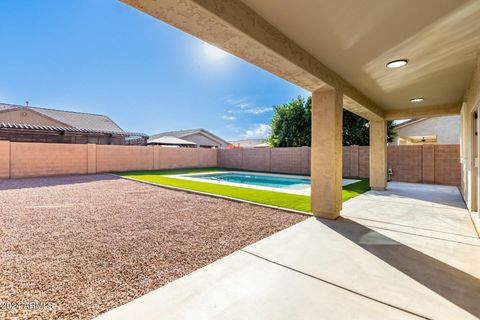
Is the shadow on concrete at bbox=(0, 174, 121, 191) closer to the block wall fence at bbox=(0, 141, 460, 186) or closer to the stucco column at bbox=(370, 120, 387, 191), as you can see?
the block wall fence at bbox=(0, 141, 460, 186)

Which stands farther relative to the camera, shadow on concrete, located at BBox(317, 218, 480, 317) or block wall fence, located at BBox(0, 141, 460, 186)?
block wall fence, located at BBox(0, 141, 460, 186)

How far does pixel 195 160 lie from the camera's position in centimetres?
1802

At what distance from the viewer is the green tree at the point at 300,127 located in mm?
14359

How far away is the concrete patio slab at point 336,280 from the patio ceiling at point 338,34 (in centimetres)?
255

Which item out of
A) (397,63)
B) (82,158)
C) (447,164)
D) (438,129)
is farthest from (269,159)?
(397,63)

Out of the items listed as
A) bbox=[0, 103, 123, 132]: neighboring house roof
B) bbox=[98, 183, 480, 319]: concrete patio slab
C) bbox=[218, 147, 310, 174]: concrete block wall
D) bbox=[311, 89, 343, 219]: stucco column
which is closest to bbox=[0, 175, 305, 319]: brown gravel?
bbox=[98, 183, 480, 319]: concrete patio slab

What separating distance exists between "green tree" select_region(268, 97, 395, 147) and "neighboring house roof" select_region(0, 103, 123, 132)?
1375 centimetres

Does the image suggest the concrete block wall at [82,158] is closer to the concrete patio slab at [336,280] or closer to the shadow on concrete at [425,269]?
the concrete patio slab at [336,280]

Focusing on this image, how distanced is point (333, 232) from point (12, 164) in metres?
14.2

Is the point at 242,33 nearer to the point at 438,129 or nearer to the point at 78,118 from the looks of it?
the point at 438,129

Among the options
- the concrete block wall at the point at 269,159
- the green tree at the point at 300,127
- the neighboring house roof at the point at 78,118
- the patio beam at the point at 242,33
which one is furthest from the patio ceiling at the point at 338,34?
the neighboring house roof at the point at 78,118

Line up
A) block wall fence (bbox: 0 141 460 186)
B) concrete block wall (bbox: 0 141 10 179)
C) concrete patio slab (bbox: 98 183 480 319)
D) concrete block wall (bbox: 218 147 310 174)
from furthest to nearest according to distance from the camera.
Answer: concrete block wall (bbox: 218 147 310 174), concrete block wall (bbox: 0 141 10 179), block wall fence (bbox: 0 141 460 186), concrete patio slab (bbox: 98 183 480 319)

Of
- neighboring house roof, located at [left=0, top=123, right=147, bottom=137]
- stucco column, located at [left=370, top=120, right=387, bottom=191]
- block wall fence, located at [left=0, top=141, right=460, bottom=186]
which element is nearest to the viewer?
stucco column, located at [left=370, top=120, right=387, bottom=191]

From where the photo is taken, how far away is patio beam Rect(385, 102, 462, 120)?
701 centimetres
